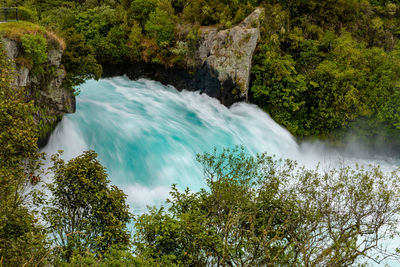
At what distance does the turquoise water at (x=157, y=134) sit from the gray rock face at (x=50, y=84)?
1618mm

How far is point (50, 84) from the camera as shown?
17.5 meters

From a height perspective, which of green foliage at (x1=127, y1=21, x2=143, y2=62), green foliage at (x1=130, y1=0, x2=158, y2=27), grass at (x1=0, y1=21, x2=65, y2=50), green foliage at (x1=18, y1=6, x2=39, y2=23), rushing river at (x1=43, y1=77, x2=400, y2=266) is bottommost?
rushing river at (x1=43, y1=77, x2=400, y2=266)

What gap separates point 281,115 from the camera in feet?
89.0

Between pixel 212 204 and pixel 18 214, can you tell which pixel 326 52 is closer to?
pixel 212 204

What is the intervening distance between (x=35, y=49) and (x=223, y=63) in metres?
15.6

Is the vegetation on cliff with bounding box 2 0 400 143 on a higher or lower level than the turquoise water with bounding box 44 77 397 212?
higher

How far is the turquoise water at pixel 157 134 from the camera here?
728 inches

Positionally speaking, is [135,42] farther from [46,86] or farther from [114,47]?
[46,86]

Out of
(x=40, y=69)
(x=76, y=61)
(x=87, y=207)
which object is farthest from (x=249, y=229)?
(x=76, y=61)

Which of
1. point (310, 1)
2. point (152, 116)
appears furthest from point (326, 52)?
point (152, 116)

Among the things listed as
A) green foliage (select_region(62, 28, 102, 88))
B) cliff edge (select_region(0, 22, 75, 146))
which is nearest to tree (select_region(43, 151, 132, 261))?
cliff edge (select_region(0, 22, 75, 146))

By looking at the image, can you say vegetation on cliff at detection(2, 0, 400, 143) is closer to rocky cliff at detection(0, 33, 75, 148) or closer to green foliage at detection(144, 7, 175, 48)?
green foliage at detection(144, 7, 175, 48)

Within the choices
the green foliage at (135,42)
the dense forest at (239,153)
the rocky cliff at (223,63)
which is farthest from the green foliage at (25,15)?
the rocky cliff at (223,63)

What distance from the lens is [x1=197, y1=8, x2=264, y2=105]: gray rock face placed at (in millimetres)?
26344
